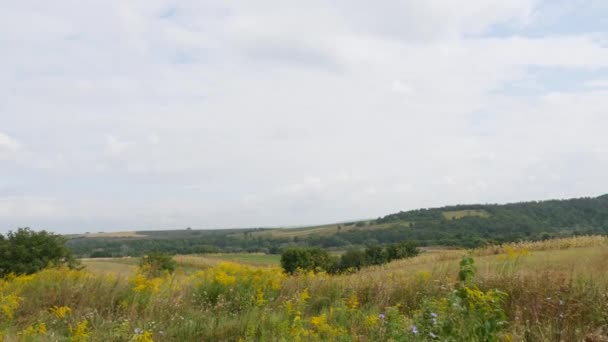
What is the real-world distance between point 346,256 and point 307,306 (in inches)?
1763

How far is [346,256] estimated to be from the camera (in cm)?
5156

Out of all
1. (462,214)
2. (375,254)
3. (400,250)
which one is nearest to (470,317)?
(400,250)

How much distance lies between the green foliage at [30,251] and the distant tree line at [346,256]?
56.3 feet

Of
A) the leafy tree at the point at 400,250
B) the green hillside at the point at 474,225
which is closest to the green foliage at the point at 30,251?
the leafy tree at the point at 400,250

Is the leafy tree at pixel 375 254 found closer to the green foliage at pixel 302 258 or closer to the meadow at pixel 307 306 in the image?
the green foliage at pixel 302 258

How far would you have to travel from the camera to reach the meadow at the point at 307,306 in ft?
13.3

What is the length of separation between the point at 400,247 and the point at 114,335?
48935mm

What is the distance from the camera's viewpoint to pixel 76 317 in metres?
6.48

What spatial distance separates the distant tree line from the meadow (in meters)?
32.2

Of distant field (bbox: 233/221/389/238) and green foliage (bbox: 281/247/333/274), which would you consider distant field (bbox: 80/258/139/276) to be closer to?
green foliage (bbox: 281/247/333/274)

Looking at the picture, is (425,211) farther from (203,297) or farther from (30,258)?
(203,297)

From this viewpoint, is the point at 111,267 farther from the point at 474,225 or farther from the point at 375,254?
the point at 474,225

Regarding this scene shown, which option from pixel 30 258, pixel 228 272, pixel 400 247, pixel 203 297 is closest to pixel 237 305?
pixel 203 297

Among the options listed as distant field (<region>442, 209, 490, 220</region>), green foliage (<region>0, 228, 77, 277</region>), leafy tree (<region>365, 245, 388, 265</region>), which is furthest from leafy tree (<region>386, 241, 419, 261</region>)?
distant field (<region>442, 209, 490, 220</region>)
